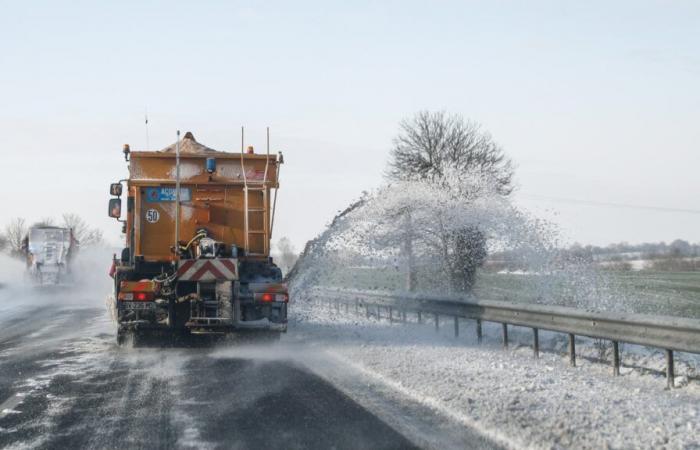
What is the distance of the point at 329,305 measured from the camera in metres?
24.6

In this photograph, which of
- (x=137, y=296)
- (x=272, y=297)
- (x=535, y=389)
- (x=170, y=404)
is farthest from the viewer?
(x=272, y=297)

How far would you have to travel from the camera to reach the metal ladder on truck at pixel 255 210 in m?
14.3

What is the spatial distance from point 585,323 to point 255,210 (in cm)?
613

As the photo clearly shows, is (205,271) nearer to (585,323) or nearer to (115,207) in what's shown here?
(115,207)

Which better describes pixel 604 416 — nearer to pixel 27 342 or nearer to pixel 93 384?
pixel 93 384

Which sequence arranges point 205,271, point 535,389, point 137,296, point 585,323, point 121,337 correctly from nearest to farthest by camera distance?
→ point 535,389 → point 585,323 → point 137,296 → point 205,271 → point 121,337

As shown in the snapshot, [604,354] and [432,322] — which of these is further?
[432,322]

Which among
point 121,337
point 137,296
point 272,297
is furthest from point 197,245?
point 121,337

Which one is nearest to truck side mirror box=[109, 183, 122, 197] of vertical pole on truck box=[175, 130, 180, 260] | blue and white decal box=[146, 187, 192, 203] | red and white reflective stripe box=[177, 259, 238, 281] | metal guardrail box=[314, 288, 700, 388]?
blue and white decal box=[146, 187, 192, 203]

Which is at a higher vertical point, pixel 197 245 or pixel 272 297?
pixel 197 245

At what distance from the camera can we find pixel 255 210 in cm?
1439

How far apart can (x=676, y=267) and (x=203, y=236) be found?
49.2 metres

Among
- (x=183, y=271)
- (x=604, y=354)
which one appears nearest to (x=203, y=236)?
(x=183, y=271)

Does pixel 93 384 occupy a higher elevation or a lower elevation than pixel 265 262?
lower
